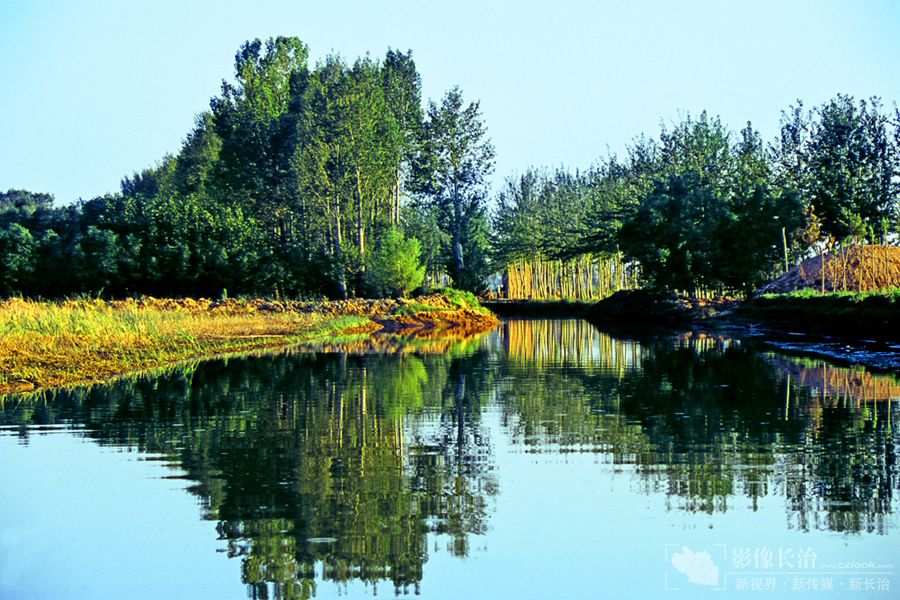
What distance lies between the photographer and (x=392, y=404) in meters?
17.5

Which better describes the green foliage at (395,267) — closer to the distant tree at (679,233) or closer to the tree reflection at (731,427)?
the distant tree at (679,233)

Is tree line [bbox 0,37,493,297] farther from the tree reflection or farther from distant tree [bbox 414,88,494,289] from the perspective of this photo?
the tree reflection

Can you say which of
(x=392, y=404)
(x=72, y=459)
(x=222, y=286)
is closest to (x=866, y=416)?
(x=392, y=404)

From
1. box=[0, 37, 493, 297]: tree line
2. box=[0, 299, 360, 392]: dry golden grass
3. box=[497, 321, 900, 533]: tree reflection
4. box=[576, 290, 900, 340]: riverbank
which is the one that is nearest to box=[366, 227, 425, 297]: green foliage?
box=[0, 37, 493, 297]: tree line

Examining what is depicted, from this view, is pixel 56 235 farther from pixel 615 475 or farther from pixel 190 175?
pixel 615 475

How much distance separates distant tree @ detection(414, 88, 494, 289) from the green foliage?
19210 mm

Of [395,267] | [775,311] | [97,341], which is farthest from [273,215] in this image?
[97,341]

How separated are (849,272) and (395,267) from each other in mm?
26637

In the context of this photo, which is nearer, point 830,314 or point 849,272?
point 830,314

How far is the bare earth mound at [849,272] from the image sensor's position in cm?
4316

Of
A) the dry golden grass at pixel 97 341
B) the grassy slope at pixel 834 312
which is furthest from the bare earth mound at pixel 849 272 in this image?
the dry golden grass at pixel 97 341

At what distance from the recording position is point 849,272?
4525cm

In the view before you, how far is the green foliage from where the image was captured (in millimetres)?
59281

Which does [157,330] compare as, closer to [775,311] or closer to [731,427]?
[731,427]
